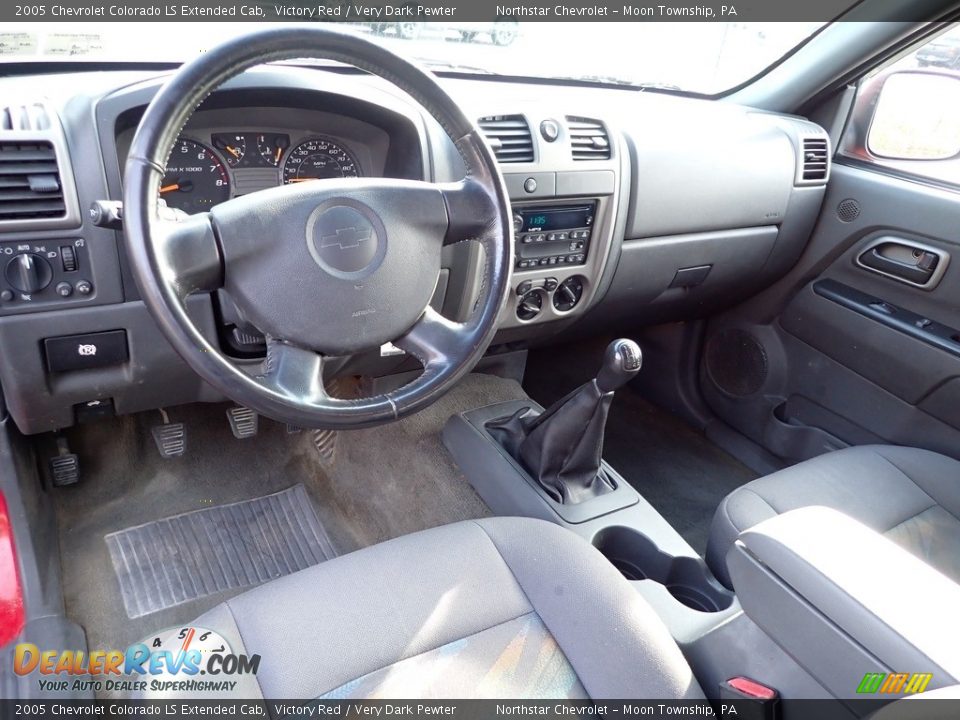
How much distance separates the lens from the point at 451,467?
1936 mm

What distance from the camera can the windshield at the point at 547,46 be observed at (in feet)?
4.48

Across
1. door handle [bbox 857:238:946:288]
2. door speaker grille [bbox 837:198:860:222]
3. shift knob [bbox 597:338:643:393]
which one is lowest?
shift knob [bbox 597:338:643:393]

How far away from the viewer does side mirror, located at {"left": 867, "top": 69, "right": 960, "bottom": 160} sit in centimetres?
204

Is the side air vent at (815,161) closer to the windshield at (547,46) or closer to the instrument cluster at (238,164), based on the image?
the windshield at (547,46)

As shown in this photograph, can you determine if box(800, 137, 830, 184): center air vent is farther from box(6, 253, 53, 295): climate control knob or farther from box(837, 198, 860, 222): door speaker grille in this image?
box(6, 253, 53, 295): climate control knob

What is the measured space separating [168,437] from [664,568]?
4.09ft

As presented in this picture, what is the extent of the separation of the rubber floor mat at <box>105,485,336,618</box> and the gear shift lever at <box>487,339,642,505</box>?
61 cm

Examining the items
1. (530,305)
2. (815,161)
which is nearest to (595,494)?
(530,305)

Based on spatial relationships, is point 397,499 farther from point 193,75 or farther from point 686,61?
point 686,61

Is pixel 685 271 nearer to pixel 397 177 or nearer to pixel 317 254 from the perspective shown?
pixel 397 177

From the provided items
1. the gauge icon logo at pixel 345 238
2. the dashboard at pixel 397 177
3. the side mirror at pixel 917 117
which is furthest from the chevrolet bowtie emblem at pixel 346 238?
the side mirror at pixel 917 117

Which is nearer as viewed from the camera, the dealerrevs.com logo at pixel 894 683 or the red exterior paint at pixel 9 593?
the dealerrevs.com logo at pixel 894 683

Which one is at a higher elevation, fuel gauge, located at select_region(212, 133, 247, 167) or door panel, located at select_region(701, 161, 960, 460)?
fuel gauge, located at select_region(212, 133, 247, 167)

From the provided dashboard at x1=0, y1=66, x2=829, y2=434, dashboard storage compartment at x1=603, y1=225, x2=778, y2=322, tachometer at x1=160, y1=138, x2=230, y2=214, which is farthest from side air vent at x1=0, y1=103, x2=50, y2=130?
dashboard storage compartment at x1=603, y1=225, x2=778, y2=322
